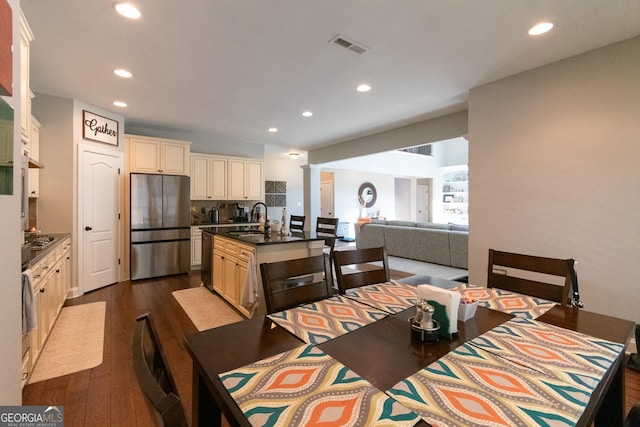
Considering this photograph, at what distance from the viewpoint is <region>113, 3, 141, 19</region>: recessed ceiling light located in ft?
6.36

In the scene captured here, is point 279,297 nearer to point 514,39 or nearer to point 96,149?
point 514,39

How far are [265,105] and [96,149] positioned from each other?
252 cm

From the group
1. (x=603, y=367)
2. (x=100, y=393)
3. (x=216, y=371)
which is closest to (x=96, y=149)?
(x=100, y=393)

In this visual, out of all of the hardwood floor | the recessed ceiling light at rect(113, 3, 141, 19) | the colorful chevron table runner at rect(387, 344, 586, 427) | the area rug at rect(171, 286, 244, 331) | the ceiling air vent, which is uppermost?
the ceiling air vent

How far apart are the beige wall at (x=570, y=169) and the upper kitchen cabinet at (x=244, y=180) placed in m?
4.42

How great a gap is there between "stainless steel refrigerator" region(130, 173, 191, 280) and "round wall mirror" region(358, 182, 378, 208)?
7021 millimetres

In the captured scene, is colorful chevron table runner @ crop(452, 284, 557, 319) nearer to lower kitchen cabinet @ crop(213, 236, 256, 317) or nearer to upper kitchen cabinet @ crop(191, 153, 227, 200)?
lower kitchen cabinet @ crop(213, 236, 256, 317)

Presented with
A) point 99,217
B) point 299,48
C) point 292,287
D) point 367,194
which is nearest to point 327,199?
point 367,194

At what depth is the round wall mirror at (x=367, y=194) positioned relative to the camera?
10913 millimetres

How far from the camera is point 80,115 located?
3.85 meters

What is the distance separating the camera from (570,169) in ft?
8.57

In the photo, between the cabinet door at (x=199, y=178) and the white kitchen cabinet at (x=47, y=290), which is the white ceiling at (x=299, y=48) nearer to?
the cabinet door at (x=199, y=178)

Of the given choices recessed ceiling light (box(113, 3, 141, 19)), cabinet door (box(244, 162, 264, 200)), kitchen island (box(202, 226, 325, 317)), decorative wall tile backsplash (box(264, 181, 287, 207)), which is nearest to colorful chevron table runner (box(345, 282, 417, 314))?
kitchen island (box(202, 226, 325, 317))

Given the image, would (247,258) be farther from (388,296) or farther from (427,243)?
(427,243)
